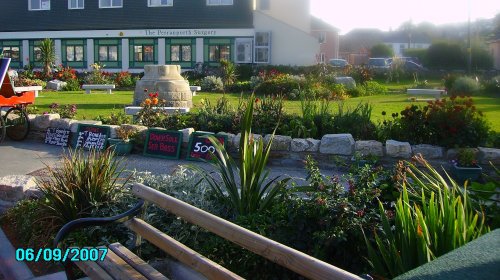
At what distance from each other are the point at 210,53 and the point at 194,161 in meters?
32.0

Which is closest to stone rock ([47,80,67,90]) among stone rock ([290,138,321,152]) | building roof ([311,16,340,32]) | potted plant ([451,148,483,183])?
stone rock ([290,138,321,152])

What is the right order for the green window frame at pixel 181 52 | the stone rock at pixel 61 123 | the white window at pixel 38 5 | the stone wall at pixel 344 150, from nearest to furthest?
1. the stone wall at pixel 344 150
2. the stone rock at pixel 61 123
3. the green window frame at pixel 181 52
4. the white window at pixel 38 5

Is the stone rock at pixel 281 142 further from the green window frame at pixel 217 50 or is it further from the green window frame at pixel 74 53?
the green window frame at pixel 74 53

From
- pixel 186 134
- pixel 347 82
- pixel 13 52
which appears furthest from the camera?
pixel 13 52

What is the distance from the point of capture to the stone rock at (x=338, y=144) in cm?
889

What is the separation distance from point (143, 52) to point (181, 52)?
9.75ft

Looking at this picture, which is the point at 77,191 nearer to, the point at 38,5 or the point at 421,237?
the point at 421,237

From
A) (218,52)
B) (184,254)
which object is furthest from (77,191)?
(218,52)

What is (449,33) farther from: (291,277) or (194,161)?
(291,277)

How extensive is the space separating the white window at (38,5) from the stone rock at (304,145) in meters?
39.7

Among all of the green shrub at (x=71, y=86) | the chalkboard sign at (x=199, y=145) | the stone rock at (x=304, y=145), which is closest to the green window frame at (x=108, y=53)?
the green shrub at (x=71, y=86)

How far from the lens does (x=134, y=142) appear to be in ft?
33.5

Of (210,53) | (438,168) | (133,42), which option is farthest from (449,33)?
(438,168)

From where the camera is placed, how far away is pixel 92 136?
10.4 meters
